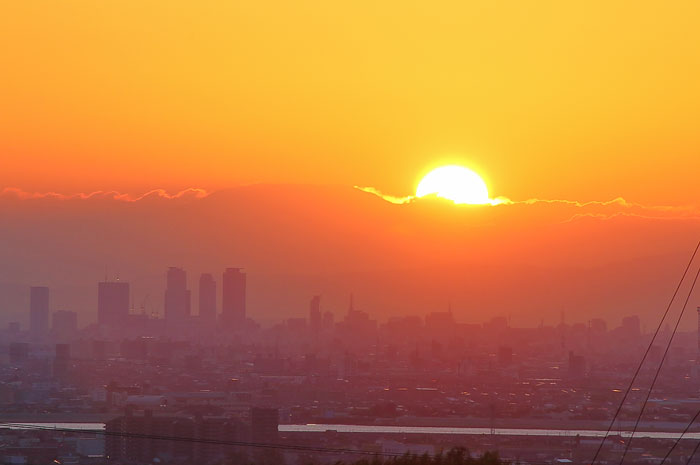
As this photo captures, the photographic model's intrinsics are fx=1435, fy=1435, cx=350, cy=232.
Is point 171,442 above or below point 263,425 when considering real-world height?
below

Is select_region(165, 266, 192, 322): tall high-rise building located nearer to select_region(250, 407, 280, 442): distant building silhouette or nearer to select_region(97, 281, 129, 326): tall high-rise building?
select_region(97, 281, 129, 326): tall high-rise building

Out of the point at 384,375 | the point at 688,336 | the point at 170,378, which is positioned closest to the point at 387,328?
the point at 688,336

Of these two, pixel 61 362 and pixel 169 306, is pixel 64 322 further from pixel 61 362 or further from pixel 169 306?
pixel 61 362

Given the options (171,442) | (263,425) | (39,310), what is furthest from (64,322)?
(171,442)

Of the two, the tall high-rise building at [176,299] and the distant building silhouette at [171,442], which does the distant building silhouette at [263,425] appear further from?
the tall high-rise building at [176,299]

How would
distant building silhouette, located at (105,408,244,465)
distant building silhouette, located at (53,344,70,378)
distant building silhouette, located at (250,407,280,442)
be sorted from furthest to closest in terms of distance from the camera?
distant building silhouette, located at (53,344,70,378) → distant building silhouette, located at (250,407,280,442) → distant building silhouette, located at (105,408,244,465)

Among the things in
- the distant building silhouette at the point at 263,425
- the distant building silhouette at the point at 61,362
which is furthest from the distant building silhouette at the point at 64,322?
the distant building silhouette at the point at 263,425

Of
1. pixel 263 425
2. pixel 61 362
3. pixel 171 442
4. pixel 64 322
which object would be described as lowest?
pixel 171 442

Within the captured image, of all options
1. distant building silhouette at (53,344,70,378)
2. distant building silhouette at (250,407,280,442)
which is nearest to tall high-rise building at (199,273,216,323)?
distant building silhouette at (53,344,70,378)
